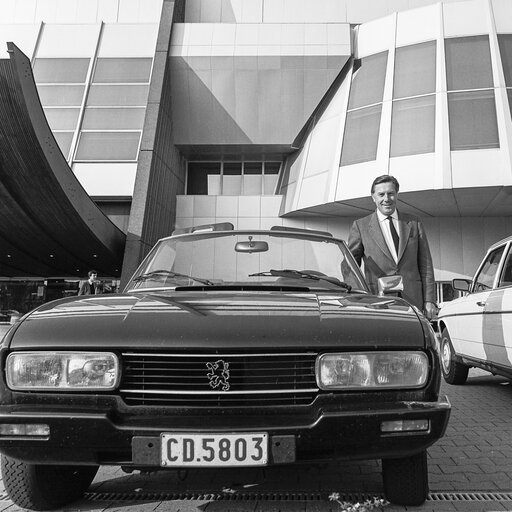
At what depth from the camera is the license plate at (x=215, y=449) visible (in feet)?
6.38

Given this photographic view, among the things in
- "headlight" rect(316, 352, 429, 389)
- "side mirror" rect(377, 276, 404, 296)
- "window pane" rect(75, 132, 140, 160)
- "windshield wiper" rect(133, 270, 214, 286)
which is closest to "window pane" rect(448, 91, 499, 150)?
"window pane" rect(75, 132, 140, 160)

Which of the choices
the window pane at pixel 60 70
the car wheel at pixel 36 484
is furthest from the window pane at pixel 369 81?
the car wheel at pixel 36 484

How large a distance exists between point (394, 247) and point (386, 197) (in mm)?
426

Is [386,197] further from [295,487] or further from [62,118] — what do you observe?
[62,118]

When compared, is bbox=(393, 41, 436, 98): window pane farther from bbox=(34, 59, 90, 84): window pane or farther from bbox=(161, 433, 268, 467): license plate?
bbox=(161, 433, 268, 467): license plate

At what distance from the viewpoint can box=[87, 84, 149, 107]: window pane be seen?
19516mm

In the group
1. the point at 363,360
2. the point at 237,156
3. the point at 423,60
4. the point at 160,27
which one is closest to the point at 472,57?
the point at 423,60

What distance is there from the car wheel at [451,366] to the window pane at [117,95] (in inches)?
624

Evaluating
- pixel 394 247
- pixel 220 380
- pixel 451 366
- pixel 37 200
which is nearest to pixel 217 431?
pixel 220 380

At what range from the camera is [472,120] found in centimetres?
1606

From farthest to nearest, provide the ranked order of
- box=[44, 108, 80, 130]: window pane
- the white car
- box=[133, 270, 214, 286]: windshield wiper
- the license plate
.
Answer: box=[44, 108, 80, 130]: window pane → the white car → box=[133, 270, 214, 286]: windshield wiper → the license plate

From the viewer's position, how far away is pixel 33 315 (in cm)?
234

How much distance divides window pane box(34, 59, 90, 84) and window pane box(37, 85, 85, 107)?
→ 0.30 m

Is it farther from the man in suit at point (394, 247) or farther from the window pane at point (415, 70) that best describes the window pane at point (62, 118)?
the man in suit at point (394, 247)
